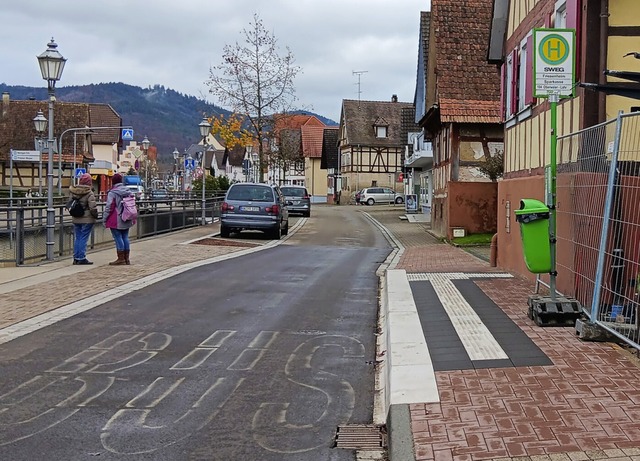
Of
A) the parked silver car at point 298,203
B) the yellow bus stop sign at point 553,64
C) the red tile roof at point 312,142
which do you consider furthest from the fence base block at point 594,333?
the red tile roof at point 312,142

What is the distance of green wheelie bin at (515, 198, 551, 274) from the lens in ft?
26.1

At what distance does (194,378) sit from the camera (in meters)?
6.55

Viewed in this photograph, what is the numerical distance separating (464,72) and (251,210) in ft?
27.1

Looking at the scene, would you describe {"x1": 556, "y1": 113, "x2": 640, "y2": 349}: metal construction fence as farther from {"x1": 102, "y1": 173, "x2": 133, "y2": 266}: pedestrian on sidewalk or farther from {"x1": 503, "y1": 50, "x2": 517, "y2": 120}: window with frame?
{"x1": 102, "y1": 173, "x2": 133, "y2": 266}: pedestrian on sidewalk

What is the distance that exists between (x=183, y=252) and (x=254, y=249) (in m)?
2.51

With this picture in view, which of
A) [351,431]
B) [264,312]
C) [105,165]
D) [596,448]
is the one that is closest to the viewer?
[596,448]

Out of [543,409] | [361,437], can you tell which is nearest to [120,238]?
[361,437]

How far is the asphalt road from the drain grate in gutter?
3.6 inches

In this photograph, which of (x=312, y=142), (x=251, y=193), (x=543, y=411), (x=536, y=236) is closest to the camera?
(x=543, y=411)

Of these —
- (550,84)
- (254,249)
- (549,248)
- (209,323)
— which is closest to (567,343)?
(549,248)

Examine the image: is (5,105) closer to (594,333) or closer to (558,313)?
(558,313)

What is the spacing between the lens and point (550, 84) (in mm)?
7797

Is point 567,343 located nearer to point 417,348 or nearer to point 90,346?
point 417,348

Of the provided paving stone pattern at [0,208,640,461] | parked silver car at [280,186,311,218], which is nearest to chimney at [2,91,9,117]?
parked silver car at [280,186,311,218]
